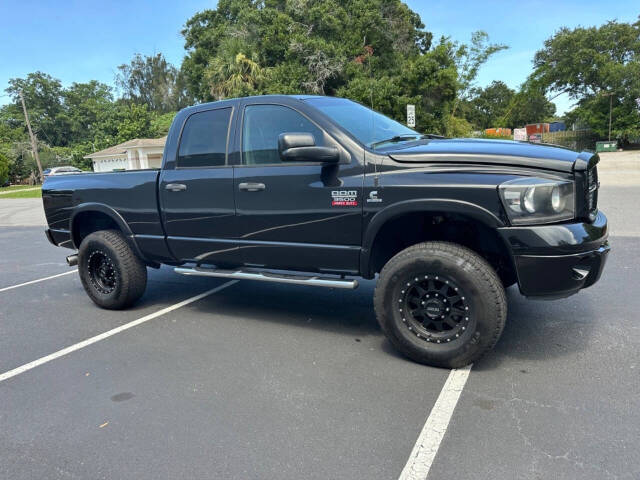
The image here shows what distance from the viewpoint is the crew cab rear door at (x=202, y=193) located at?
4297 millimetres

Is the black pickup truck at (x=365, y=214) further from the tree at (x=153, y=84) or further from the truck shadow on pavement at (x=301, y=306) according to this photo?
the tree at (x=153, y=84)

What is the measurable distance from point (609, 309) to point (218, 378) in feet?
11.6

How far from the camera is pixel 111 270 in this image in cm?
517

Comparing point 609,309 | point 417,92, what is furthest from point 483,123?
point 609,309

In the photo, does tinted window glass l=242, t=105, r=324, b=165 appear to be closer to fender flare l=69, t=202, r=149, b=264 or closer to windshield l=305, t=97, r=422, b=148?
windshield l=305, t=97, r=422, b=148

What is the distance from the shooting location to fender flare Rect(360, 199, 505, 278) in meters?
3.19

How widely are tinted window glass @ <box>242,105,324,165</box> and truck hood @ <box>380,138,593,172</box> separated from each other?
0.88 meters

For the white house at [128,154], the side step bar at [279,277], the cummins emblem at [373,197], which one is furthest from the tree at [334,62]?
the cummins emblem at [373,197]

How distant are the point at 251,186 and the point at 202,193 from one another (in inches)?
22.0

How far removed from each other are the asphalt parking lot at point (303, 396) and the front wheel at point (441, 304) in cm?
19

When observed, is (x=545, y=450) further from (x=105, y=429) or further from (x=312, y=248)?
(x=105, y=429)

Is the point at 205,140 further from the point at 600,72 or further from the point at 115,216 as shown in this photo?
the point at 600,72

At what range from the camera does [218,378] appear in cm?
348

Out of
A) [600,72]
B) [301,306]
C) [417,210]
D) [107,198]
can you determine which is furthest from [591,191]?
[600,72]
